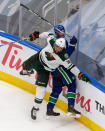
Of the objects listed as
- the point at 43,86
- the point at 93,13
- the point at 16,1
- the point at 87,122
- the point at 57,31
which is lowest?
the point at 87,122

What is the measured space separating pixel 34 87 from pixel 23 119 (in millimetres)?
796

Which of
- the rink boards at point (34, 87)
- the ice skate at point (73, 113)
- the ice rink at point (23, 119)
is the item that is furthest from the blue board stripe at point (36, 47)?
the ice rink at point (23, 119)

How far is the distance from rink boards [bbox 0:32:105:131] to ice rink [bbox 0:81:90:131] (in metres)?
0.16

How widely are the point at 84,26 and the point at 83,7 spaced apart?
1.32 ft

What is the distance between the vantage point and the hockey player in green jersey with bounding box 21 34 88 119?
206 inches

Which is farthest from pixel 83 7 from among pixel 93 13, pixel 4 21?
pixel 4 21

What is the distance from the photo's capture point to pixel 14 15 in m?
7.55

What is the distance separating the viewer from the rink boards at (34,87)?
5.05 meters

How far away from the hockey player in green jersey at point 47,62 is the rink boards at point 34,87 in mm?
259

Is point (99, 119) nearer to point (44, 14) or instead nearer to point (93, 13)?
point (93, 13)

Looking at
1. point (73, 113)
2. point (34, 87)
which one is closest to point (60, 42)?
point (73, 113)

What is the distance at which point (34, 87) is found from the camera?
245 inches

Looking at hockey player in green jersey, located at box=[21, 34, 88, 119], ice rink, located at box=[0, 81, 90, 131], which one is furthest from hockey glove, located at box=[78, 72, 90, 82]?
ice rink, located at box=[0, 81, 90, 131]

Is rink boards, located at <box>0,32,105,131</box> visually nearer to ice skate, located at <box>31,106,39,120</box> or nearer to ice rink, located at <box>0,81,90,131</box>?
ice rink, located at <box>0,81,90,131</box>
